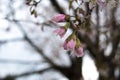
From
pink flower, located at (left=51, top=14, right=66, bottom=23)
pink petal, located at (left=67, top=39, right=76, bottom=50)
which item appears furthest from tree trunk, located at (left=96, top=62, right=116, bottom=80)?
pink petal, located at (left=67, top=39, right=76, bottom=50)

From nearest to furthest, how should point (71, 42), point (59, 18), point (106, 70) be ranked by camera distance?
1. point (71, 42)
2. point (59, 18)
3. point (106, 70)

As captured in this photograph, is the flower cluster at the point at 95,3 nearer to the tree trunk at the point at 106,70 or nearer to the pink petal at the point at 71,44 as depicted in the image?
the pink petal at the point at 71,44

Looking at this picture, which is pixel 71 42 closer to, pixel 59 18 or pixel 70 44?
pixel 70 44

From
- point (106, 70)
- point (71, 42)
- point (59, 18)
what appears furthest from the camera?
point (106, 70)

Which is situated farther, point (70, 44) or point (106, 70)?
point (106, 70)

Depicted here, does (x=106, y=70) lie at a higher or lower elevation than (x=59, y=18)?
lower

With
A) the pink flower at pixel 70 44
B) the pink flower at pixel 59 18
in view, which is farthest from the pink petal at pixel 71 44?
the pink flower at pixel 59 18

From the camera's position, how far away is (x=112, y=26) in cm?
670

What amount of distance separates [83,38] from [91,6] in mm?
5801

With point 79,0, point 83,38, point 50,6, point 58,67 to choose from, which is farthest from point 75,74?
point 79,0

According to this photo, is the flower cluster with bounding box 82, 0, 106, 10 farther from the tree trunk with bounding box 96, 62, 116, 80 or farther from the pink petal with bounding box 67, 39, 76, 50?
the tree trunk with bounding box 96, 62, 116, 80

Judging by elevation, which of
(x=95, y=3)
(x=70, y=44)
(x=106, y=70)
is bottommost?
(x=106, y=70)

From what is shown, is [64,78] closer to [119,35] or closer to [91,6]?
[119,35]

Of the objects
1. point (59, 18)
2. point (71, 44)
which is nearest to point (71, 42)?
point (71, 44)
